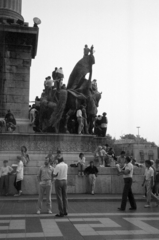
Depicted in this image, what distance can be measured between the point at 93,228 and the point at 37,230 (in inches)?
52.6

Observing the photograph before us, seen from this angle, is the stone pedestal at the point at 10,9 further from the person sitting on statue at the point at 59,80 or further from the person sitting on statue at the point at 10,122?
the person sitting on statue at the point at 10,122

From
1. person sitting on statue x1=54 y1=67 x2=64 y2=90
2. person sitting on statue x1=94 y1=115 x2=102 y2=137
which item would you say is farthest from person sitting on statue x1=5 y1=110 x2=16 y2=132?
person sitting on statue x1=94 y1=115 x2=102 y2=137

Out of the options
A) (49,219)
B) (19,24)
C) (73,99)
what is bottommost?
(49,219)

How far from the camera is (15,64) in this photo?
2280 centimetres

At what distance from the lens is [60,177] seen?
36.0 ft

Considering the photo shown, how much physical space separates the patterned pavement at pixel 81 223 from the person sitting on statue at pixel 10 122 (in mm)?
7603

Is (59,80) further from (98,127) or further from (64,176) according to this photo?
(64,176)

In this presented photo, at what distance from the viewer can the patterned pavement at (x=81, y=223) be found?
7.91 m

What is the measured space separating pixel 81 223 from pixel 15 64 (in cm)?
1517

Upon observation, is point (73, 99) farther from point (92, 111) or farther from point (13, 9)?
point (13, 9)

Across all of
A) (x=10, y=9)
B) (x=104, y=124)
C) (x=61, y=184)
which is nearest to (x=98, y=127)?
(x=104, y=124)

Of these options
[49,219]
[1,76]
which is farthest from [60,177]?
[1,76]

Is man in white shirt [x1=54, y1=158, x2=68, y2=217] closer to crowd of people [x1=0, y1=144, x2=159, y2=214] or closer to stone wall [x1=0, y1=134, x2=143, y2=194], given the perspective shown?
crowd of people [x1=0, y1=144, x2=159, y2=214]

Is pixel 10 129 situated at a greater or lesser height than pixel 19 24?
lesser
